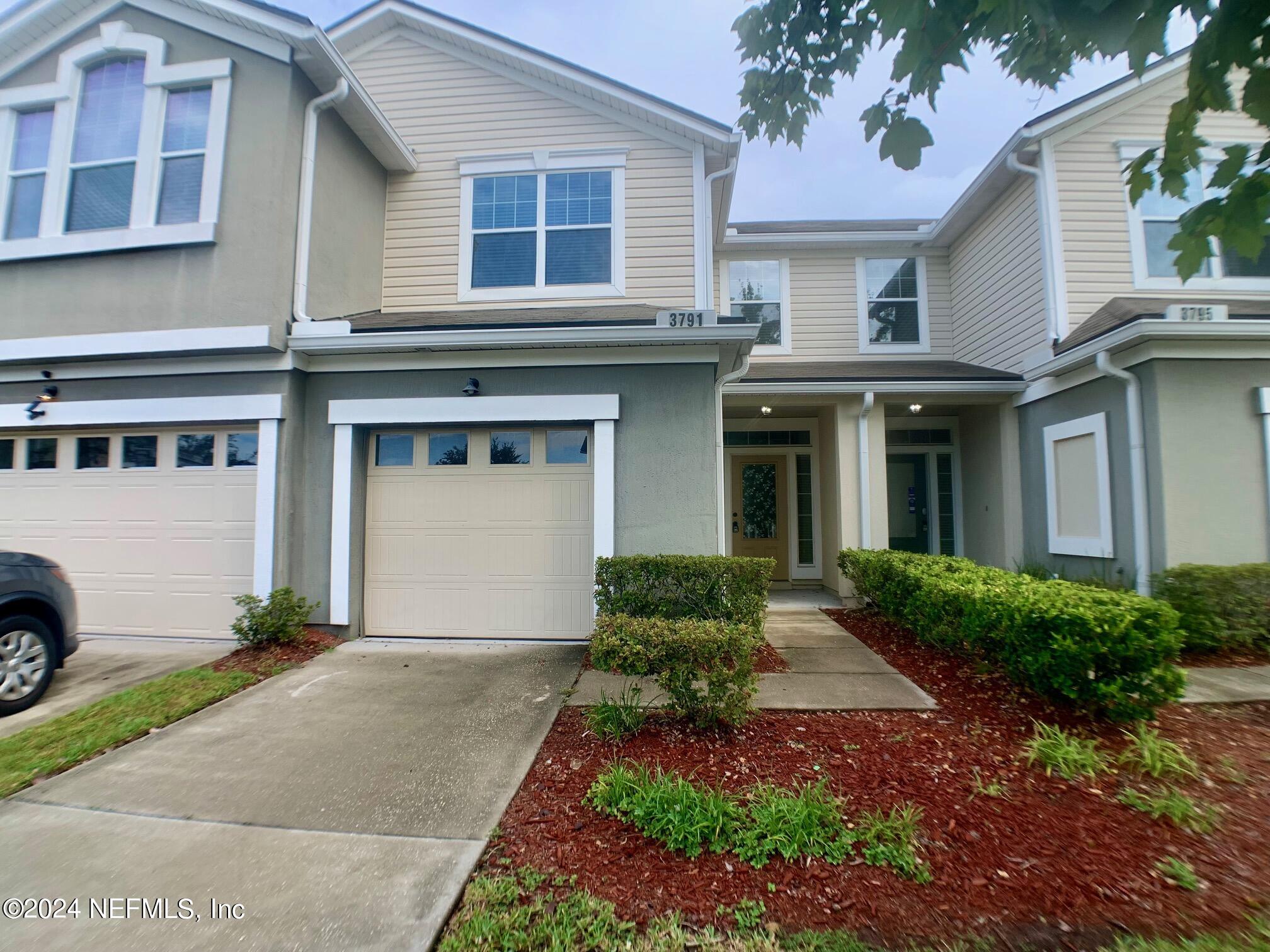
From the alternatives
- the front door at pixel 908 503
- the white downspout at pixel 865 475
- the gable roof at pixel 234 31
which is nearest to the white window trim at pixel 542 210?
the gable roof at pixel 234 31

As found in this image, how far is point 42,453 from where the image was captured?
638 cm

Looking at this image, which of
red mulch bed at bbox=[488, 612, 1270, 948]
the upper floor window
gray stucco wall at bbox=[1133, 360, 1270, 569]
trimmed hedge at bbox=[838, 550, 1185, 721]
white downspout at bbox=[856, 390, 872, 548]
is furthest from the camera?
the upper floor window

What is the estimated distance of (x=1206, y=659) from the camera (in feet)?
17.3

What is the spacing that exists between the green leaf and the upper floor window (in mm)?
7624

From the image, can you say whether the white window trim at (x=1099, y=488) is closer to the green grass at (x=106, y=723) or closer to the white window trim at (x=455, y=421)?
the white window trim at (x=455, y=421)

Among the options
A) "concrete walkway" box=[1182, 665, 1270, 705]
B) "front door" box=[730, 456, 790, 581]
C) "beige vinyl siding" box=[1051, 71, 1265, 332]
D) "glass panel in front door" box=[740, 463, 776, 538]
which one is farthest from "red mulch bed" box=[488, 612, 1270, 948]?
"beige vinyl siding" box=[1051, 71, 1265, 332]

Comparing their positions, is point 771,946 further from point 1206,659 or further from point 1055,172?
point 1055,172

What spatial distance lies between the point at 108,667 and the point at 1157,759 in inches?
316

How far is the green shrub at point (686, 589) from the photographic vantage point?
4.98 meters

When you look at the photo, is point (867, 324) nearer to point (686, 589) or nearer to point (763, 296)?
point (763, 296)

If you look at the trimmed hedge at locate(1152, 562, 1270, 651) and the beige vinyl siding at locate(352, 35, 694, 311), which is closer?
the trimmed hedge at locate(1152, 562, 1270, 651)

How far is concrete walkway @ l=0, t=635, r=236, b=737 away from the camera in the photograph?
4129 millimetres

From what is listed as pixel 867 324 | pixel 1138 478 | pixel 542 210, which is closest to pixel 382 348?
pixel 542 210

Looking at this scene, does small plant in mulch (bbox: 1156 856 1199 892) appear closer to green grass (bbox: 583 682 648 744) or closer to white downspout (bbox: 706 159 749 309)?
green grass (bbox: 583 682 648 744)
